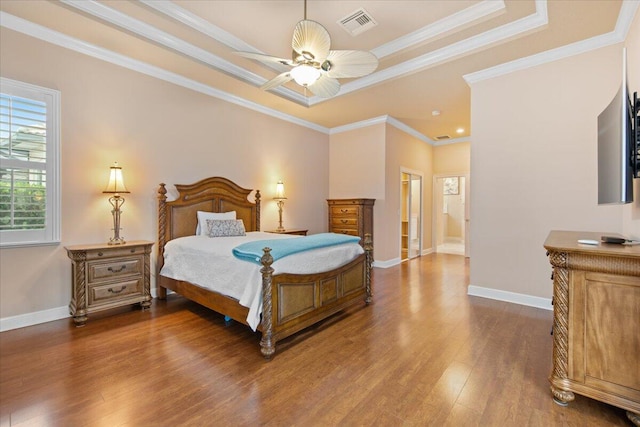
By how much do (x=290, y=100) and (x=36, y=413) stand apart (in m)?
4.54

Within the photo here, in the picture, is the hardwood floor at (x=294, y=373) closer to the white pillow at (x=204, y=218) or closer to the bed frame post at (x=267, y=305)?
the bed frame post at (x=267, y=305)

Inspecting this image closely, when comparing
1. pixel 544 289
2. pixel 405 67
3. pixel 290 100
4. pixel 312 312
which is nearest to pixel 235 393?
pixel 312 312

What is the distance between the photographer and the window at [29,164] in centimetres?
269

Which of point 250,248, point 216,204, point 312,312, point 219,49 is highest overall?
point 219,49

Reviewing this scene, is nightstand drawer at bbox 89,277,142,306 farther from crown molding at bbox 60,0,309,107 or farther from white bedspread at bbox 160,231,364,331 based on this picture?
crown molding at bbox 60,0,309,107

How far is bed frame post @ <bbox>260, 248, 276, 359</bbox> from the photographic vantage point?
7.30 feet

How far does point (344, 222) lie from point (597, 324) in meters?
4.22

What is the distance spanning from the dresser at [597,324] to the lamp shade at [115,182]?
3.97 metres

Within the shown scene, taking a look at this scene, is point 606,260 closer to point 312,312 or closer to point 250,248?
point 312,312

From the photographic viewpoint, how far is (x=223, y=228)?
3.83 metres

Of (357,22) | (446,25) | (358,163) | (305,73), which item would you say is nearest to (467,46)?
(446,25)

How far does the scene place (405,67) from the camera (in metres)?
3.62

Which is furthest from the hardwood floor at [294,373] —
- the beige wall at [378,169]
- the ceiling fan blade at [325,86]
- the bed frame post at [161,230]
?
the beige wall at [378,169]

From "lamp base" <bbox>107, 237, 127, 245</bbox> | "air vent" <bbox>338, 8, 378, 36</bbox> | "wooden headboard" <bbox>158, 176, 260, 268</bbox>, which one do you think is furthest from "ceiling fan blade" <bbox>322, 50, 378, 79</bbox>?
"lamp base" <bbox>107, 237, 127, 245</bbox>
